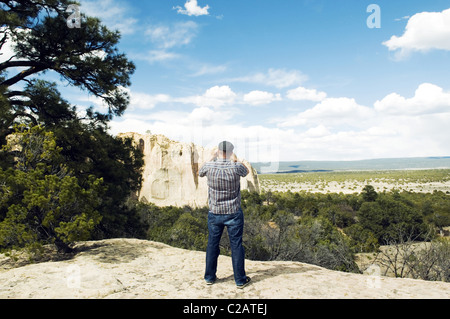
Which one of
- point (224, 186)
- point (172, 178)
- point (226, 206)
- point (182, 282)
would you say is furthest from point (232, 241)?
point (172, 178)

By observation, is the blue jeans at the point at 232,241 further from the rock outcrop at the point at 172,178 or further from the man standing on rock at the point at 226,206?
the rock outcrop at the point at 172,178

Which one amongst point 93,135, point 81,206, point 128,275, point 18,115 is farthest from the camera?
point 93,135

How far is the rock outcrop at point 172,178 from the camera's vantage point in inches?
1583

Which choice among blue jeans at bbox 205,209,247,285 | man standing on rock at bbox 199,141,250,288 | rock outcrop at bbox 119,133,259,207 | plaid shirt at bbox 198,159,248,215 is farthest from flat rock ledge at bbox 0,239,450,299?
Answer: rock outcrop at bbox 119,133,259,207

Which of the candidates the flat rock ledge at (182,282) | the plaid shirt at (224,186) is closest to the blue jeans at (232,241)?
the plaid shirt at (224,186)

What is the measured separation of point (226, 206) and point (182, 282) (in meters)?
1.48

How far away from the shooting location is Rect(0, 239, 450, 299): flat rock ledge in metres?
3.83

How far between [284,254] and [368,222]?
18.6 metres

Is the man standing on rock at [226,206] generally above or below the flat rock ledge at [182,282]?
above

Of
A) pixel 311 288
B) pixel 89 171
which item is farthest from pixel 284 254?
pixel 89 171

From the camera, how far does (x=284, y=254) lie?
9492 millimetres

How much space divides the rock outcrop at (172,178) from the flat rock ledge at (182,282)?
34.3 m

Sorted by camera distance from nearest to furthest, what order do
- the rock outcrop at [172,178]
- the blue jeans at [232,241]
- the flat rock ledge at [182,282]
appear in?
the flat rock ledge at [182,282] → the blue jeans at [232,241] → the rock outcrop at [172,178]
